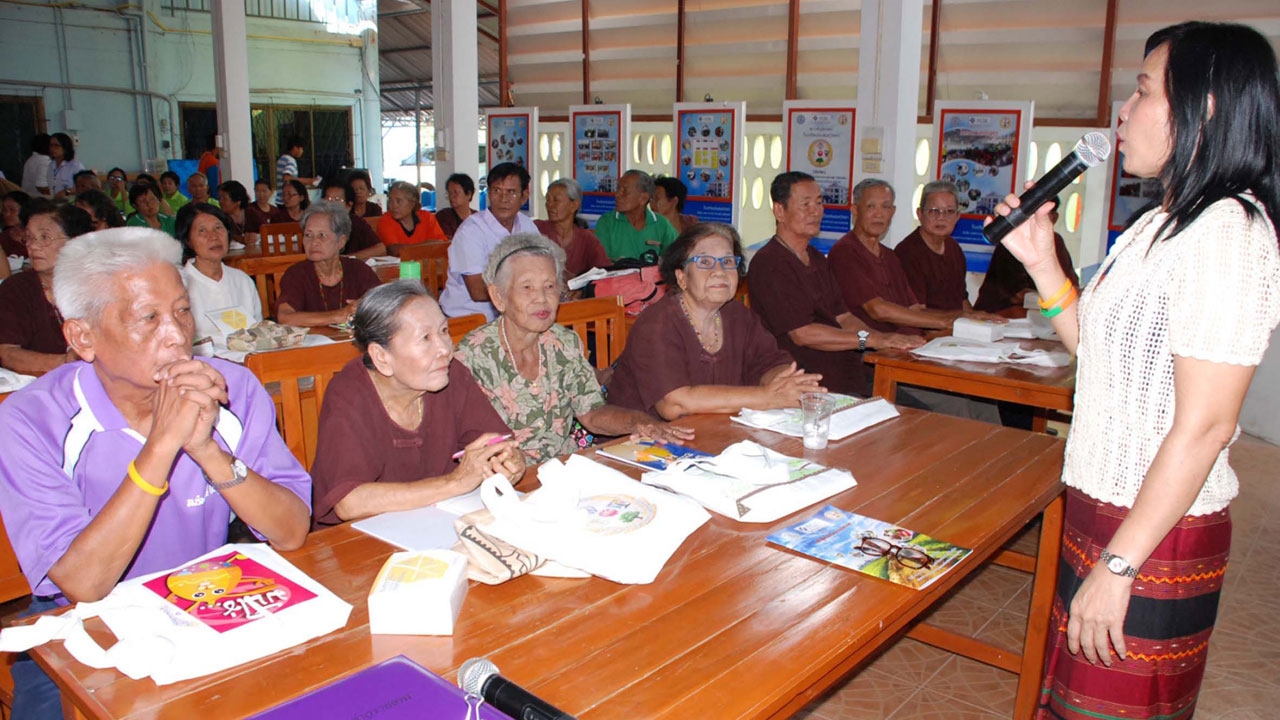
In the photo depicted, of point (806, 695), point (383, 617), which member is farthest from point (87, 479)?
point (806, 695)

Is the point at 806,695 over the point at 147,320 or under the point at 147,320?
under

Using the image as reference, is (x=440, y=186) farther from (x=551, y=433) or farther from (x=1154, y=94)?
(x=1154, y=94)

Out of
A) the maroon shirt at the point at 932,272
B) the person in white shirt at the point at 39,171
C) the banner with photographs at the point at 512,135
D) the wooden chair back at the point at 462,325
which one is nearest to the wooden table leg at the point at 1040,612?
the wooden chair back at the point at 462,325

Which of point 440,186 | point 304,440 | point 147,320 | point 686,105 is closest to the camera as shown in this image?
point 147,320

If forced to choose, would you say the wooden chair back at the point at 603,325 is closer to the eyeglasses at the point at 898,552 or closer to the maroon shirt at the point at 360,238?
the eyeglasses at the point at 898,552

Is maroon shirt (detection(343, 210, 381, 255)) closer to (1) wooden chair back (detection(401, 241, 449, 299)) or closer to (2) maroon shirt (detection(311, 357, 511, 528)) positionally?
(1) wooden chair back (detection(401, 241, 449, 299))

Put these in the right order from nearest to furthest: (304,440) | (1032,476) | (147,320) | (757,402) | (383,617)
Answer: (383,617) < (147,320) < (1032,476) < (304,440) < (757,402)

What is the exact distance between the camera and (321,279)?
4.34m

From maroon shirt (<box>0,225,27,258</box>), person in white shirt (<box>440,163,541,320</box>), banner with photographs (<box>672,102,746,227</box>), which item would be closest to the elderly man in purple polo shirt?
person in white shirt (<box>440,163,541,320</box>)

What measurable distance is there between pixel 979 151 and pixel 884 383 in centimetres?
360

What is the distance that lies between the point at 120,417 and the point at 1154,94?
1784 millimetres

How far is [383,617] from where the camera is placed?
1.33 metres

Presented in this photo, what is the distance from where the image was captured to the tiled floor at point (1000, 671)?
2.56 metres

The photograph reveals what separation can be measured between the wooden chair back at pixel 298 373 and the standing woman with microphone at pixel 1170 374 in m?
1.59
